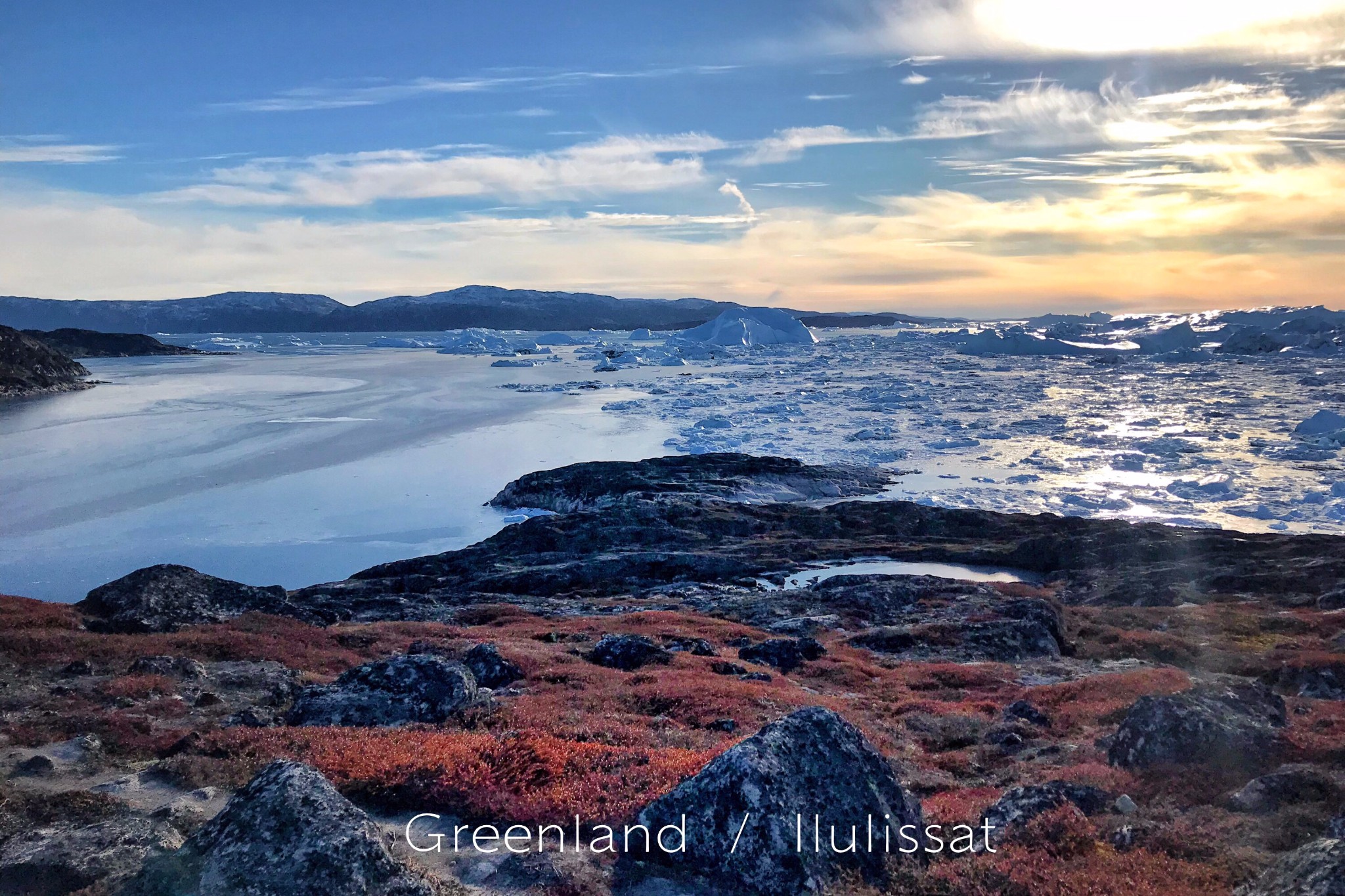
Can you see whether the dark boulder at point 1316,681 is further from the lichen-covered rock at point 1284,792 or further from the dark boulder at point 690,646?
the dark boulder at point 690,646

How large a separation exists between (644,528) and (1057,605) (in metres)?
16.5

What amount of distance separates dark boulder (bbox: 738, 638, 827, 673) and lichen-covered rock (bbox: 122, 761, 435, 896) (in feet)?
40.3

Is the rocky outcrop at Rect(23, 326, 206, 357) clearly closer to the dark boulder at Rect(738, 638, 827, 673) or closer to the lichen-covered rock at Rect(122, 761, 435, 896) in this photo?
the dark boulder at Rect(738, 638, 827, 673)

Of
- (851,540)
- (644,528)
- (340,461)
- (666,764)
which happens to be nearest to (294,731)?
(666,764)

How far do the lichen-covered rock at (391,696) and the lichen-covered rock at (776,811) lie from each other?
5.14 metres

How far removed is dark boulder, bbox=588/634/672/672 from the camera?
15945mm

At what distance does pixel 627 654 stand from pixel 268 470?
30.5 meters

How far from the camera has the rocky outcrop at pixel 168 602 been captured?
1465cm

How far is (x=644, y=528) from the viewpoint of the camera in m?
33.8

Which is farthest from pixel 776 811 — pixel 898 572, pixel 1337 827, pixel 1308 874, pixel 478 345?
pixel 478 345

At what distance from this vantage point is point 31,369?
78.7m

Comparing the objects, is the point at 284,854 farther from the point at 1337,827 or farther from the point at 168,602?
the point at 168,602

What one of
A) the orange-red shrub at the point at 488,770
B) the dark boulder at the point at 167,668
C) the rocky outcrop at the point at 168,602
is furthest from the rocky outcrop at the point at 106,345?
the orange-red shrub at the point at 488,770

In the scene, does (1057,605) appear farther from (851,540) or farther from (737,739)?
(737,739)
